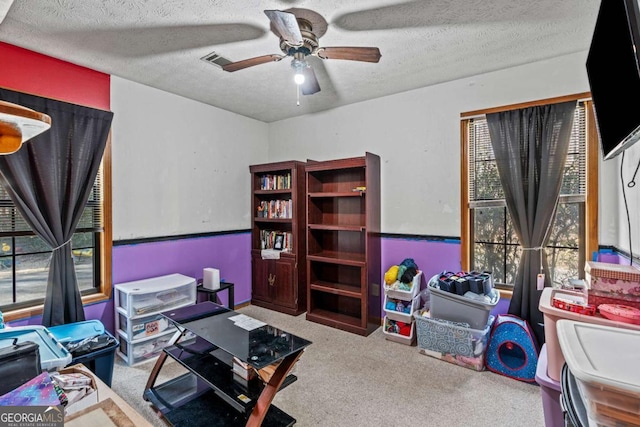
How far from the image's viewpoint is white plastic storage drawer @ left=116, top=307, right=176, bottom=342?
2.67m

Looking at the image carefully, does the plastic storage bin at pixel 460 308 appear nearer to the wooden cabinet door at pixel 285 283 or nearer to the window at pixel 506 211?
the window at pixel 506 211

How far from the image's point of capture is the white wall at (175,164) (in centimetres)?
301

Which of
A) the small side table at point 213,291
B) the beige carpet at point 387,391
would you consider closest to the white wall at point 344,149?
the small side table at point 213,291

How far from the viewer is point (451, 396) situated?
221cm

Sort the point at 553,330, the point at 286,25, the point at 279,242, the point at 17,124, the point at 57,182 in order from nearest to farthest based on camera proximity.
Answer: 1. the point at 17,124
2. the point at 553,330
3. the point at 286,25
4. the point at 57,182
5. the point at 279,242

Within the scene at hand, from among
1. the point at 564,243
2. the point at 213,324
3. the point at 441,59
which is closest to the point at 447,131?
the point at 441,59

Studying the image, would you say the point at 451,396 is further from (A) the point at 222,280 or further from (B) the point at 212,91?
(B) the point at 212,91

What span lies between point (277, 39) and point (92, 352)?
2.52m

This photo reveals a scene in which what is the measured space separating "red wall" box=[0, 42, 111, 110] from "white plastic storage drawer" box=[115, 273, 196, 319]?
1.67 metres

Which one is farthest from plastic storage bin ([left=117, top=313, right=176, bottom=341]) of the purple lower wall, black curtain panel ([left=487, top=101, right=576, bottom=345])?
black curtain panel ([left=487, top=101, right=576, bottom=345])

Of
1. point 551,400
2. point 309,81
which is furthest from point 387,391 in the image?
point 309,81

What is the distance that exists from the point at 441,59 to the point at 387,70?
454 mm

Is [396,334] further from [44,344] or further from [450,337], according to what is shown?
[44,344]

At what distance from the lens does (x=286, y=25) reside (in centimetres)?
166
